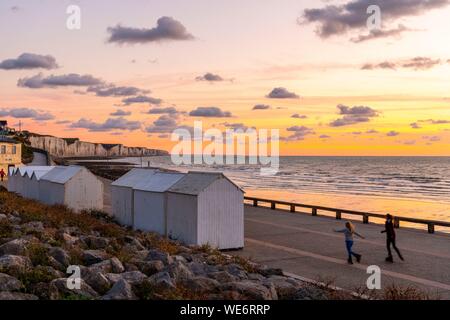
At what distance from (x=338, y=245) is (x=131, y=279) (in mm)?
12057

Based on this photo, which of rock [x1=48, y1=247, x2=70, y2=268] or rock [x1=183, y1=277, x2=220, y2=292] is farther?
rock [x1=48, y1=247, x2=70, y2=268]

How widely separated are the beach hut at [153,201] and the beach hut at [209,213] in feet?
3.68

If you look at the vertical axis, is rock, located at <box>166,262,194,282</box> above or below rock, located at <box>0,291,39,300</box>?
below

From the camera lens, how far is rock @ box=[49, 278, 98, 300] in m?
9.76

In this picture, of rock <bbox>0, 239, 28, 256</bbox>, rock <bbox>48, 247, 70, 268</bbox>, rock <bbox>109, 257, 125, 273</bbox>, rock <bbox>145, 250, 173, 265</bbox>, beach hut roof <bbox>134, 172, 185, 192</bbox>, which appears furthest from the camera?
beach hut roof <bbox>134, 172, 185, 192</bbox>

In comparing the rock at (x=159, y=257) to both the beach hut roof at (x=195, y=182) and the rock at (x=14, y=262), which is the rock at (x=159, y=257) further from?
the beach hut roof at (x=195, y=182)

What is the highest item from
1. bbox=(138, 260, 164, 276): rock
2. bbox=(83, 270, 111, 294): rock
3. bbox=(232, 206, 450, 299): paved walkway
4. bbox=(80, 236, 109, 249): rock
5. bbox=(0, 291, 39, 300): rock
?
bbox=(0, 291, 39, 300): rock

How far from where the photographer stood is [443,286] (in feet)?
46.9

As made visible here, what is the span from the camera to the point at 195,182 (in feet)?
69.1

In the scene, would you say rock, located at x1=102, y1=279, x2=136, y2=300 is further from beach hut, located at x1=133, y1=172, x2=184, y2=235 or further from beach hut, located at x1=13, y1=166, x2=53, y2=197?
beach hut, located at x1=13, y1=166, x2=53, y2=197

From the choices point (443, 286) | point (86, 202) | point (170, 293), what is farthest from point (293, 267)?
point (86, 202)

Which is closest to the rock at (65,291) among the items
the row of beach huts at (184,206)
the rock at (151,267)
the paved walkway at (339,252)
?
the rock at (151,267)

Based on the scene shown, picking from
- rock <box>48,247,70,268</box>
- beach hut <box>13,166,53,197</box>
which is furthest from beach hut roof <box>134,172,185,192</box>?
beach hut <box>13,166,53,197</box>

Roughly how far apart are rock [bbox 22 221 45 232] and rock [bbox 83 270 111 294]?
7111 mm
